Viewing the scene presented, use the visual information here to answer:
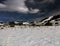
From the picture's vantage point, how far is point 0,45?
15266 mm

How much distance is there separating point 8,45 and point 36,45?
107 inches

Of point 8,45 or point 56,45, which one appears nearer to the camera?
point 56,45

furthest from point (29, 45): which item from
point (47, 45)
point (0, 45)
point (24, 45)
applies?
point (0, 45)

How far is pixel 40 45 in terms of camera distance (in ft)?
49.1

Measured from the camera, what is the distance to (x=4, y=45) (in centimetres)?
1547

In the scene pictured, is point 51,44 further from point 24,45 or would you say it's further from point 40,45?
point 24,45

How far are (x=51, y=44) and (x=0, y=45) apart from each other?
4.78 m

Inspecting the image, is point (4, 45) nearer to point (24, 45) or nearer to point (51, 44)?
point (24, 45)

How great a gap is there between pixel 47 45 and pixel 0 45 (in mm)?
4387


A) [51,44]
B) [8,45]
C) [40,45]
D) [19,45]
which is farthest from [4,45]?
[51,44]

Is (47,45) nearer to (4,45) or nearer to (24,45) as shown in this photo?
(24,45)

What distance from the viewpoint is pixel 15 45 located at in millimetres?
15352

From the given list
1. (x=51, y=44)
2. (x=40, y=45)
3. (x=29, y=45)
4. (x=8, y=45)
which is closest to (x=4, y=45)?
(x=8, y=45)

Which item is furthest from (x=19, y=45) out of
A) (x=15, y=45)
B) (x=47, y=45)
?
(x=47, y=45)
